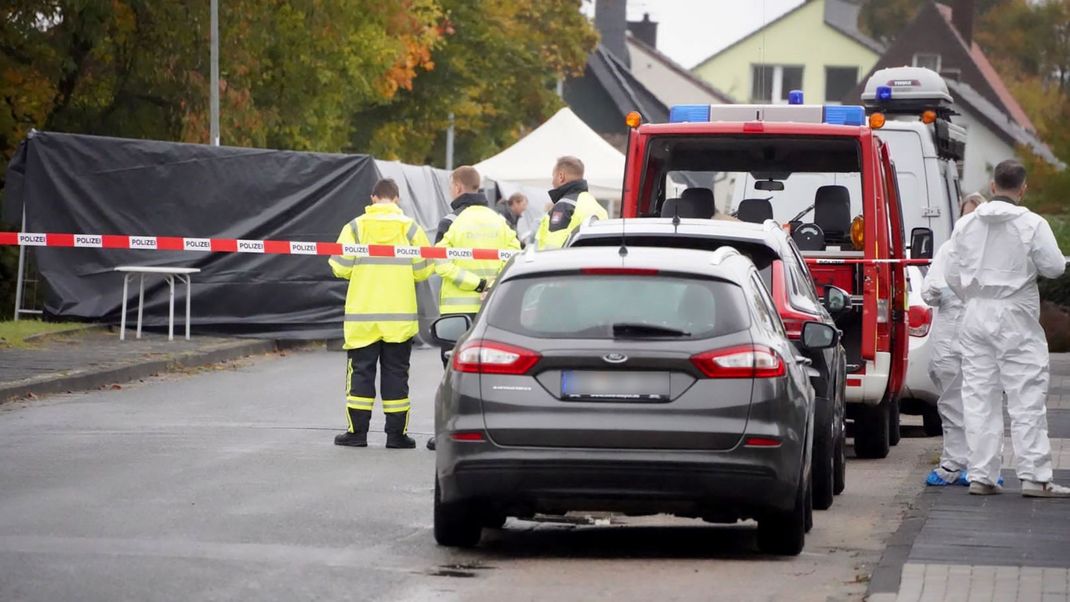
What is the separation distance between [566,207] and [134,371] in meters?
6.01

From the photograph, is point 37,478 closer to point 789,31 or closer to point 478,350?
point 478,350

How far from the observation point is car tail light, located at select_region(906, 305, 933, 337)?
1589 centimetres

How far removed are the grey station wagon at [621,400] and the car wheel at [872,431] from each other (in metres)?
5.48

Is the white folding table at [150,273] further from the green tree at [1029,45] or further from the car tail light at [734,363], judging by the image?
the green tree at [1029,45]

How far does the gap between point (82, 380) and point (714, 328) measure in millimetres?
10250

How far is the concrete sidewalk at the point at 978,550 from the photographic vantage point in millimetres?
8125

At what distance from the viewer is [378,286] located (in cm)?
1416

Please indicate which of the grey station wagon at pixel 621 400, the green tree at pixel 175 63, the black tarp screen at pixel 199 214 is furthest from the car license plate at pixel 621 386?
the green tree at pixel 175 63

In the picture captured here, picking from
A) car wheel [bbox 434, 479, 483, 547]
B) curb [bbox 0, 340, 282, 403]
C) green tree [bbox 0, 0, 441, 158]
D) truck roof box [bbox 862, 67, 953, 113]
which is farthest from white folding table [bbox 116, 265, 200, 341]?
car wheel [bbox 434, 479, 483, 547]

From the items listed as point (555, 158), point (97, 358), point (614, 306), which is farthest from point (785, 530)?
point (555, 158)

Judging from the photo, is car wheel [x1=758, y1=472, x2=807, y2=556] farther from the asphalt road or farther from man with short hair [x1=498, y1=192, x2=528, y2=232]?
man with short hair [x1=498, y1=192, x2=528, y2=232]

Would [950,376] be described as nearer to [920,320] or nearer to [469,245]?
[920,320]

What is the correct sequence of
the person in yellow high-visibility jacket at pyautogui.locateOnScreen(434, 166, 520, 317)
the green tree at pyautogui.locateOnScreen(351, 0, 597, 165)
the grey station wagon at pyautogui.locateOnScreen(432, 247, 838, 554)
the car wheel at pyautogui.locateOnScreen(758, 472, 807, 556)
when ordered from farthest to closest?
the green tree at pyautogui.locateOnScreen(351, 0, 597, 165), the person in yellow high-visibility jacket at pyautogui.locateOnScreen(434, 166, 520, 317), the car wheel at pyautogui.locateOnScreen(758, 472, 807, 556), the grey station wagon at pyautogui.locateOnScreen(432, 247, 838, 554)

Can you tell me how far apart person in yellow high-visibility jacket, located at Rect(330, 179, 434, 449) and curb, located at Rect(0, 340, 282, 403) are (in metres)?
3.80
